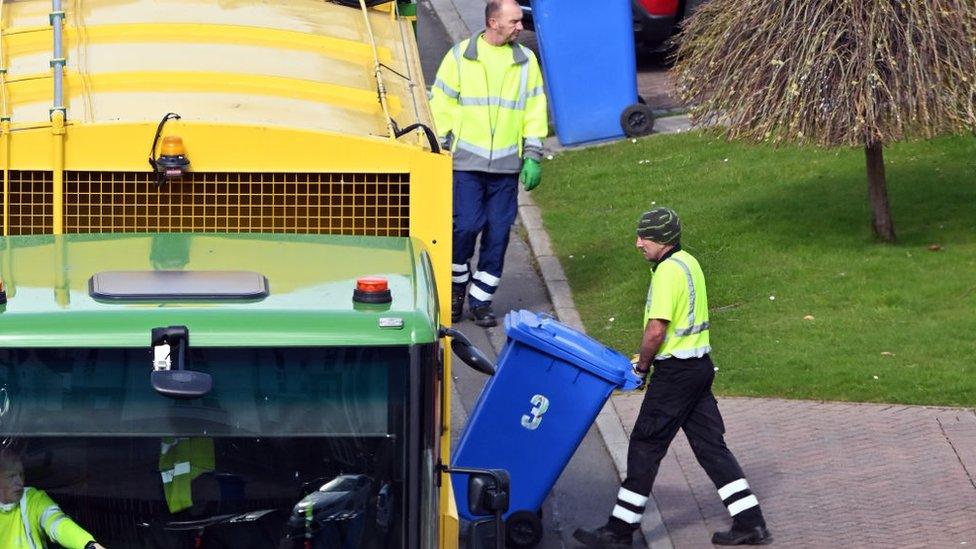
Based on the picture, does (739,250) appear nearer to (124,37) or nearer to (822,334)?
(822,334)

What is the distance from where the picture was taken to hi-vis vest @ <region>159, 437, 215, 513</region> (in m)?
4.56

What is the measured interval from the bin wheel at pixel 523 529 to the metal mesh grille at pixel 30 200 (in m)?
2.77

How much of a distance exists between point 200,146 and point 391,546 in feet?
5.66

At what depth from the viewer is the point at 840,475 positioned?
856 cm

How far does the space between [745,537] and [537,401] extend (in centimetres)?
130

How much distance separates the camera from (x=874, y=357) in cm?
1021

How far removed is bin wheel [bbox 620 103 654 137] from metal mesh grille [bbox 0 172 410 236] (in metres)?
10.5

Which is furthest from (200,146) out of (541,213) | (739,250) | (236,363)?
(541,213)

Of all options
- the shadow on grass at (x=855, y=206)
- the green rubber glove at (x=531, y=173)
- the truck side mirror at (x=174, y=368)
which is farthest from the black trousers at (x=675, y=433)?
the shadow on grass at (x=855, y=206)

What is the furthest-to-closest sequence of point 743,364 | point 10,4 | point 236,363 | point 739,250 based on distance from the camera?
point 739,250 → point 743,364 → point 10,4 → point 236,363

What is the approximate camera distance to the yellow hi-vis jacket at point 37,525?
4.61 metres

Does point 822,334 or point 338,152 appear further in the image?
point 822,334

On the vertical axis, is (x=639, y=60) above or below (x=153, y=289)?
below

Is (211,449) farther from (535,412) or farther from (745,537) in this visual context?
(745,537)
